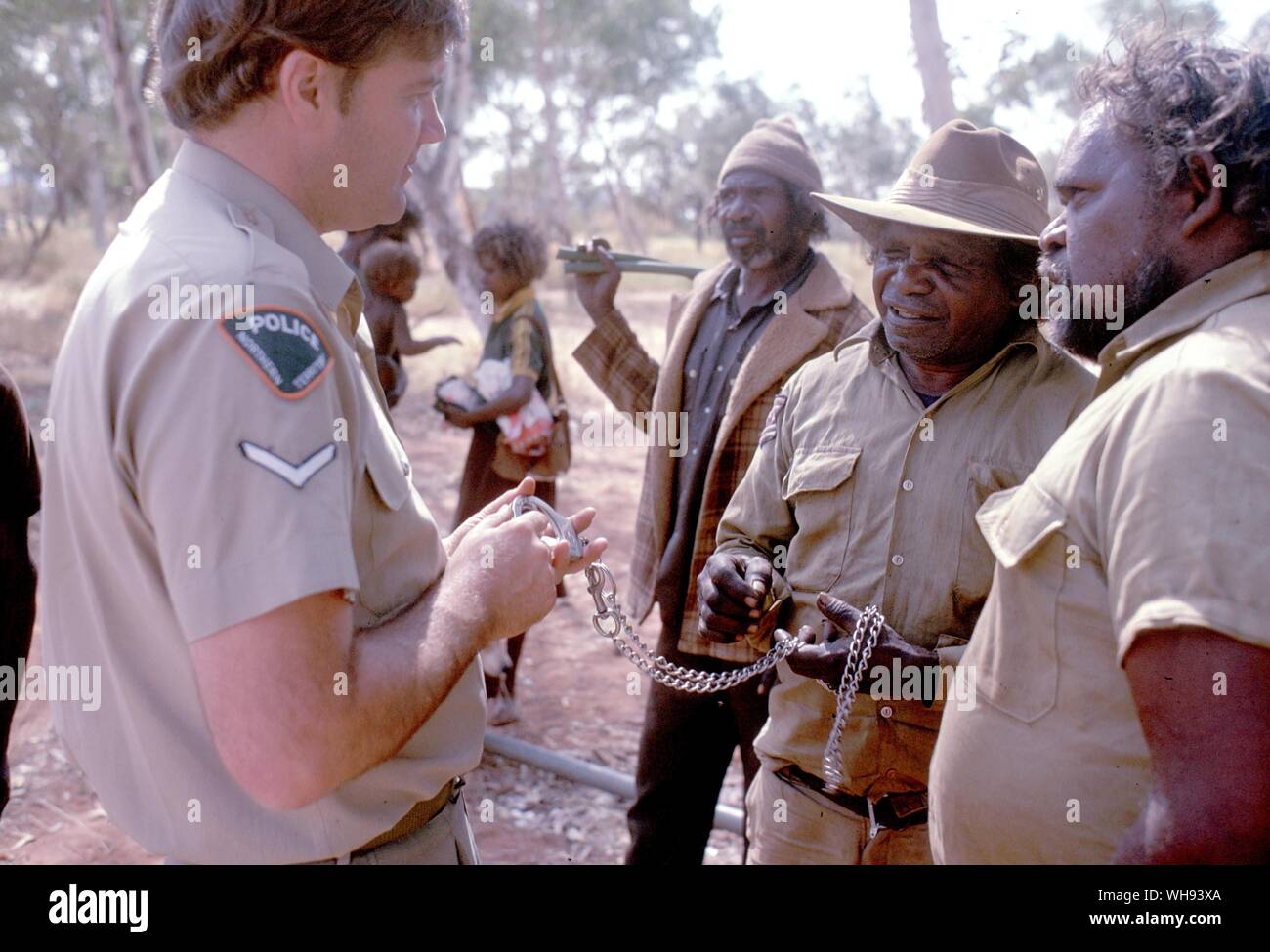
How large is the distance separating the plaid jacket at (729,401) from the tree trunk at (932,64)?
2777 mm

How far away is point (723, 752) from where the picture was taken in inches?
144

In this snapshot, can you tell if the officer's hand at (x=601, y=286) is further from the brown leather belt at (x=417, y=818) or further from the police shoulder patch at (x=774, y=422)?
the brown leather belt at (x=417, y=818)

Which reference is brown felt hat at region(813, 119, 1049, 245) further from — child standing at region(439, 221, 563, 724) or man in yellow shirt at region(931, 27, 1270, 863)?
child standing at region(439, 221, 563, 724)

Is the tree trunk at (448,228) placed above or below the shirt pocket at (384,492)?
above

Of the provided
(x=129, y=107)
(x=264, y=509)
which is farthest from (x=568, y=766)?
(x=129, y=107)

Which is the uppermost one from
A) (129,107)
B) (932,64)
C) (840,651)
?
(129,107)

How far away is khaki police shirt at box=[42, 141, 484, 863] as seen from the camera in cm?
134

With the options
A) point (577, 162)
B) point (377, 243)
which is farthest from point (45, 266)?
point (377, 243)

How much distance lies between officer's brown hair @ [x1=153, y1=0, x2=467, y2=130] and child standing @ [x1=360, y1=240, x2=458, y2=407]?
152 inches

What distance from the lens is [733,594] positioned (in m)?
2.66

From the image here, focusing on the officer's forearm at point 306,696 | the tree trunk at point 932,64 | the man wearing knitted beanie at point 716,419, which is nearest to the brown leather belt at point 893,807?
the man wearing knitted beanie at point 716,419

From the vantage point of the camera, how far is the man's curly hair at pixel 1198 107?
1683 millimetres

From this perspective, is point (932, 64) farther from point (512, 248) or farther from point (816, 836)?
point (816, 836)

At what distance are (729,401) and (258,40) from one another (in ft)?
7.56
